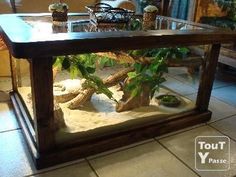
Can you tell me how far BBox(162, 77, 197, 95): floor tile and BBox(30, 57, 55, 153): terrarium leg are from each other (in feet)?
3.60

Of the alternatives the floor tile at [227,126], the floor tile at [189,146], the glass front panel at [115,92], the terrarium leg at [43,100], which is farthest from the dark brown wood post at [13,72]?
the floor tile at [227,126]

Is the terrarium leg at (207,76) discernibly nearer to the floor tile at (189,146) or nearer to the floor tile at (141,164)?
the floor tile at (189,146)

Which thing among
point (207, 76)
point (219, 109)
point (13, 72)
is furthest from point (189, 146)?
point (13, 72)

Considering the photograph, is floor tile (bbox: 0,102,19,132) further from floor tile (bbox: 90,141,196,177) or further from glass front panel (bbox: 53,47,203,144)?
floor tile (bbox: 90,141,196,177)

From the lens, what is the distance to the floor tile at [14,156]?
1.11 m

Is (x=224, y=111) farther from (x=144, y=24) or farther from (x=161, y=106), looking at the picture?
(x=144, y=24)

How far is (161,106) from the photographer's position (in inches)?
63.7

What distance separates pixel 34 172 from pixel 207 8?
2.11 meters

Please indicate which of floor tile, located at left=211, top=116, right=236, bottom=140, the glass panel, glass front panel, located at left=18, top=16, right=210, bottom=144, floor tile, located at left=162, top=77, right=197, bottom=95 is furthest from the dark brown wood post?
floor tile, located at left=211, top=116, right=236, bottom=140

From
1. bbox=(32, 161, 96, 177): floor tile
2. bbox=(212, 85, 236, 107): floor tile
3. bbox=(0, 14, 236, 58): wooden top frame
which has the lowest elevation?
bbox=(32, 161, 96, 177): floor tile

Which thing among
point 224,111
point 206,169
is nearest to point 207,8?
point 224,111

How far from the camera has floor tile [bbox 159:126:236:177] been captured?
1.18 metres

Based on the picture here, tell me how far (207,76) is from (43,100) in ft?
2.91

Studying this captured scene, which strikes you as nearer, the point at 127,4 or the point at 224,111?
the point at 224,111
